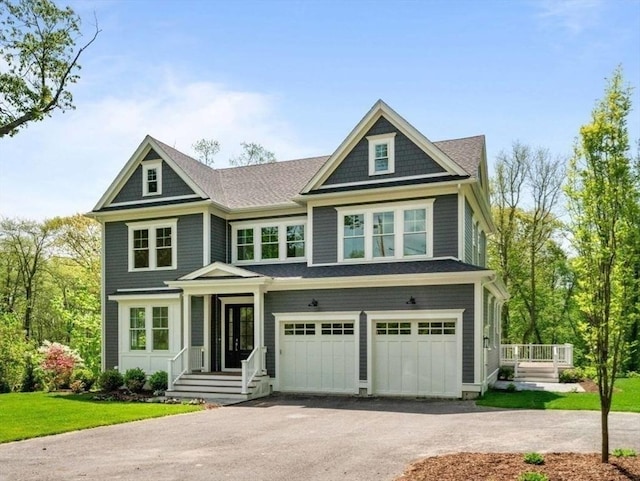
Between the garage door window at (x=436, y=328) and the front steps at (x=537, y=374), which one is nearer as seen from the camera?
the garage door window at (x=436, y=328)

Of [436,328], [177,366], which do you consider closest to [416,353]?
[436,328]

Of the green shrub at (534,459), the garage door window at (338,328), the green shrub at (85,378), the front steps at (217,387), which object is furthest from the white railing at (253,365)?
the green shrub at (534,459)

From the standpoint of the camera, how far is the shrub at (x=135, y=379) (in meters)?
18.1

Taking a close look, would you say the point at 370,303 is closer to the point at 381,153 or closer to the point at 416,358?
the point at 416,358

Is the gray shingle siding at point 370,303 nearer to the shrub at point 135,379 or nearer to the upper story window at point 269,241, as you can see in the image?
the upper story window at point 269,241

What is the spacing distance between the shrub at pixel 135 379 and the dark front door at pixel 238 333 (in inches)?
105

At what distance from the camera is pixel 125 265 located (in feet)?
67.3

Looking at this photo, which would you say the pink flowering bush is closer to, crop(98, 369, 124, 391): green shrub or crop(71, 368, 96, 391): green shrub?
crop(71, 368, 96, 391): green shrub

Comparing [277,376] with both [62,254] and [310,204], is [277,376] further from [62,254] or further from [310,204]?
[62,254]

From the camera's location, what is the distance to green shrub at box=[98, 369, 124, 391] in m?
18.4

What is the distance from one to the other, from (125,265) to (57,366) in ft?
13.7

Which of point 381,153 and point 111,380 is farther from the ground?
point 381,153

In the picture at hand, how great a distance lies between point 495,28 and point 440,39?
3.96 ft

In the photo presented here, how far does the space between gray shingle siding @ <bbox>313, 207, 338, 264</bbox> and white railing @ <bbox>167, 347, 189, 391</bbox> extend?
5.04 metres
